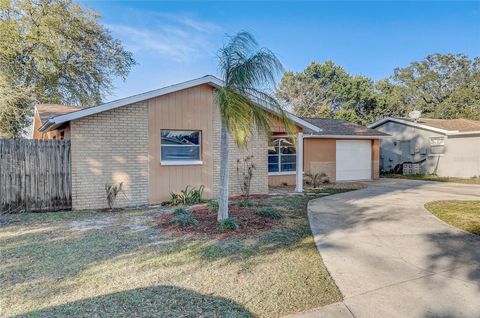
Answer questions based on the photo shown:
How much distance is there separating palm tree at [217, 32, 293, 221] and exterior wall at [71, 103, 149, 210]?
12.8 feet

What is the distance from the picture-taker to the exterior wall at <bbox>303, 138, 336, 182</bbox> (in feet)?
53.0

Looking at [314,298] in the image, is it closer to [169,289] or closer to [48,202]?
[169,289]

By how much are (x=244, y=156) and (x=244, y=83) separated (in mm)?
5148

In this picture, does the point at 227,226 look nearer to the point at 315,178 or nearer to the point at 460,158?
the point at 315,178

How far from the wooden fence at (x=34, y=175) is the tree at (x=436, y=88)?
3506 centimetres

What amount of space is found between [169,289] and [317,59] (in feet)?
124

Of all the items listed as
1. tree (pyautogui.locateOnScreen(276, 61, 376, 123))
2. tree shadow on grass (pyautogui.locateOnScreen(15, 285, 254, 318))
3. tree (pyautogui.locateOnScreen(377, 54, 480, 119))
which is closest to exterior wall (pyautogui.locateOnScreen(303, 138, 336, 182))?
tree shadow on grass (pyautogui.locateOnScreen(15, 285, 254, 318))

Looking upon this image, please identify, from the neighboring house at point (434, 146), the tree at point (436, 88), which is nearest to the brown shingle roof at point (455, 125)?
the neighboring house at point (434, 146)

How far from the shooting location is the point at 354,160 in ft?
58.0

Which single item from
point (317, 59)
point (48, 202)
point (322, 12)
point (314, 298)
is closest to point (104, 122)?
point (48, 202)

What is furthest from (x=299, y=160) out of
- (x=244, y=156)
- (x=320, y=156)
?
(x=320, y=156)

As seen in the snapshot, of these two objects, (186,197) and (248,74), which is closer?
(248,74)

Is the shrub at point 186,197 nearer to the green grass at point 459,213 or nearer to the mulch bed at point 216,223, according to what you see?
the mulch bed at point 216,223

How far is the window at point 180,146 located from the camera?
10.3 meters
